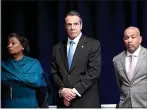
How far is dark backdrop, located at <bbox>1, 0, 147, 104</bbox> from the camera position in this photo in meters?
3.13

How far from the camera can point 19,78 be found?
8.40ft

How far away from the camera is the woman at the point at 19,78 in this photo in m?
2.58

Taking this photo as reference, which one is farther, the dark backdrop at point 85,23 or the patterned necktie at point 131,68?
the dark backdrop at point 85,23

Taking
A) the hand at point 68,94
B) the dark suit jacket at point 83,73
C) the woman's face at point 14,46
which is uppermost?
the woman's face at point 14,46

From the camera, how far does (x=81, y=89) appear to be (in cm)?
231

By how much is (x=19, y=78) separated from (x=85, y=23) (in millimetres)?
941

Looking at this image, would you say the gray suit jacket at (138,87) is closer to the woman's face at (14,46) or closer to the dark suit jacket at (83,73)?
the dark suit jacket at (83,73)

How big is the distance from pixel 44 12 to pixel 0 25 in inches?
17.3

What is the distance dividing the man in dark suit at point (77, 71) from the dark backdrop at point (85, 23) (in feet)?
2.32

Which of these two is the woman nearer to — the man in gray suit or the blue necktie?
the blue necktie

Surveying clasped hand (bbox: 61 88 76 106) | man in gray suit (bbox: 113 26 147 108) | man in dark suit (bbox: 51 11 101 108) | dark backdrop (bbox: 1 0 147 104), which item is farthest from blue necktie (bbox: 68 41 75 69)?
dark backdrop (bbox: 1 0 147 104)

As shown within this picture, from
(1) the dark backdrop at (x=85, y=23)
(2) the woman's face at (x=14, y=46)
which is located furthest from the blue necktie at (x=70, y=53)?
(1) the dark backdrop at (x=85, y=23)

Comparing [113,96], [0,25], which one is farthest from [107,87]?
[0,25]

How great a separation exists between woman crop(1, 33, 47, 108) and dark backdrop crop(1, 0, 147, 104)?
440mm
